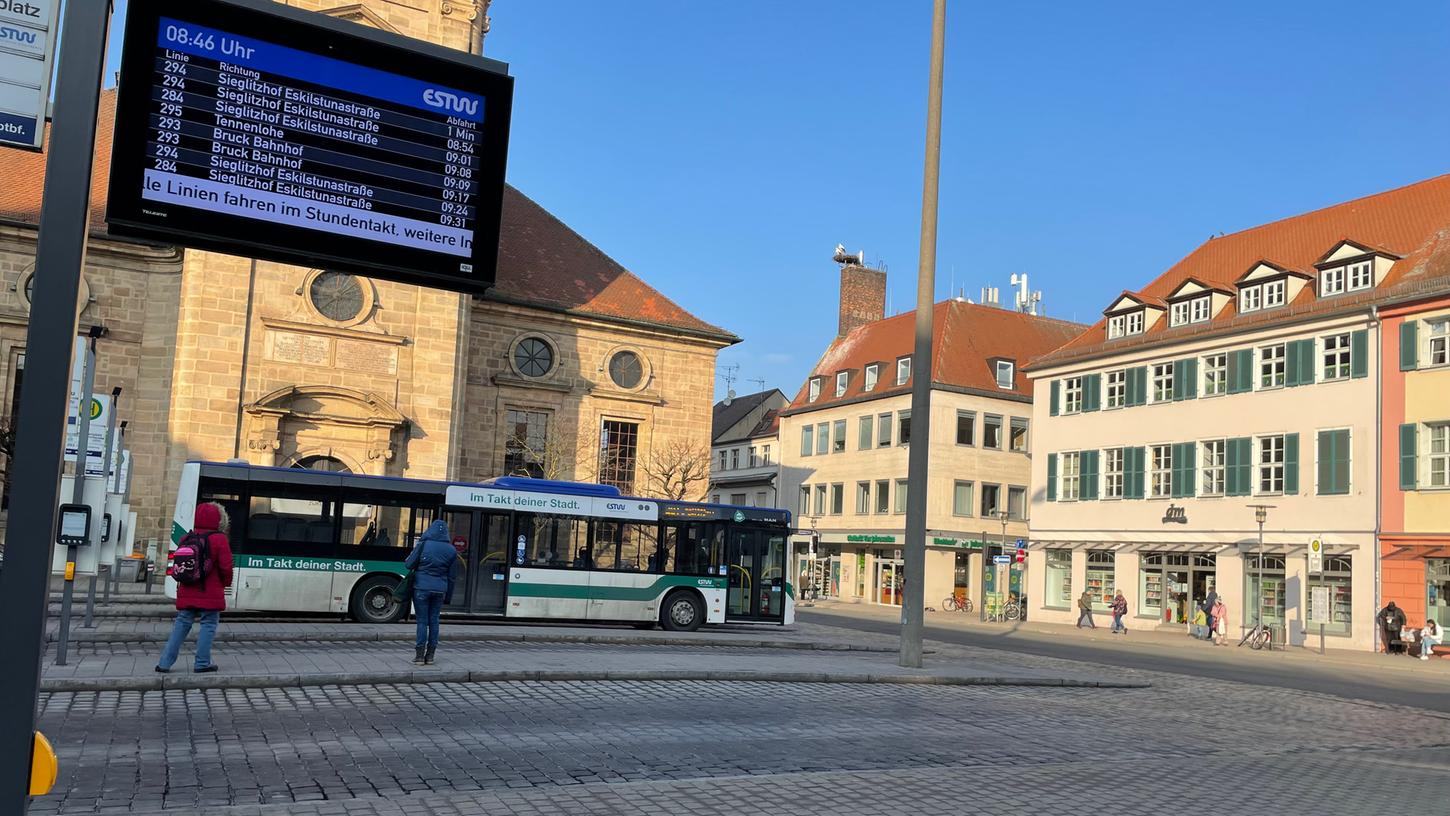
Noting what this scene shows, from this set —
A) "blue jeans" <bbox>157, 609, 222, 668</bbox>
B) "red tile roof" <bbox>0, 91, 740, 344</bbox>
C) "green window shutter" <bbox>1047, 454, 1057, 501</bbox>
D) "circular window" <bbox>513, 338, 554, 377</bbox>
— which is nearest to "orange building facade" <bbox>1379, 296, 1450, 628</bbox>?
"green window shutter" <bbox>1047, 454, 1057, 501</bbox>

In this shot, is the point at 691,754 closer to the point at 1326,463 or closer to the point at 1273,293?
the point at 1326,463

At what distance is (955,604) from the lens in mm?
56281

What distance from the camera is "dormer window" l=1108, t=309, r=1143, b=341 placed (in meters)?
47.4

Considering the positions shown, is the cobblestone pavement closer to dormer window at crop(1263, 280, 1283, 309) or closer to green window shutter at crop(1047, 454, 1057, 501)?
dormer window at crop(1263, 280, 1283, 309)

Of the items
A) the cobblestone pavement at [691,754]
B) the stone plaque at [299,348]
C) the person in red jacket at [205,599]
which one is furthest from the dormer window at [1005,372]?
the person in red jacket at [205,599]

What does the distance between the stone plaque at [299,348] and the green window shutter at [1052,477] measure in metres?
28.0

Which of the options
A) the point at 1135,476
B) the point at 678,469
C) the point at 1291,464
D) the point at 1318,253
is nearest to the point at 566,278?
the point at 678,469

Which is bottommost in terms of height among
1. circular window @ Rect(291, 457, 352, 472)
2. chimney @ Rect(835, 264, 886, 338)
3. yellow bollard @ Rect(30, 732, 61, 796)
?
yellow bollard @ Rect(30, 732, 61, 796)

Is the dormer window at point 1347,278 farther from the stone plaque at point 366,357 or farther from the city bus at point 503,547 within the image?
the stone plaque at point 366,357

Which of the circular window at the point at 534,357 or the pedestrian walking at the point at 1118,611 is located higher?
the circular window at the point at 534,357

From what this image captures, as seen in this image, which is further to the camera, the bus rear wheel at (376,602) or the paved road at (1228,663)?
the bus rear wheel at (376,602)

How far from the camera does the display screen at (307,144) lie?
7883 millimetres

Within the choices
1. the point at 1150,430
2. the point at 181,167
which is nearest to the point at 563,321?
the point at 1150,430

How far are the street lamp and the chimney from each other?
3544 centimetres
